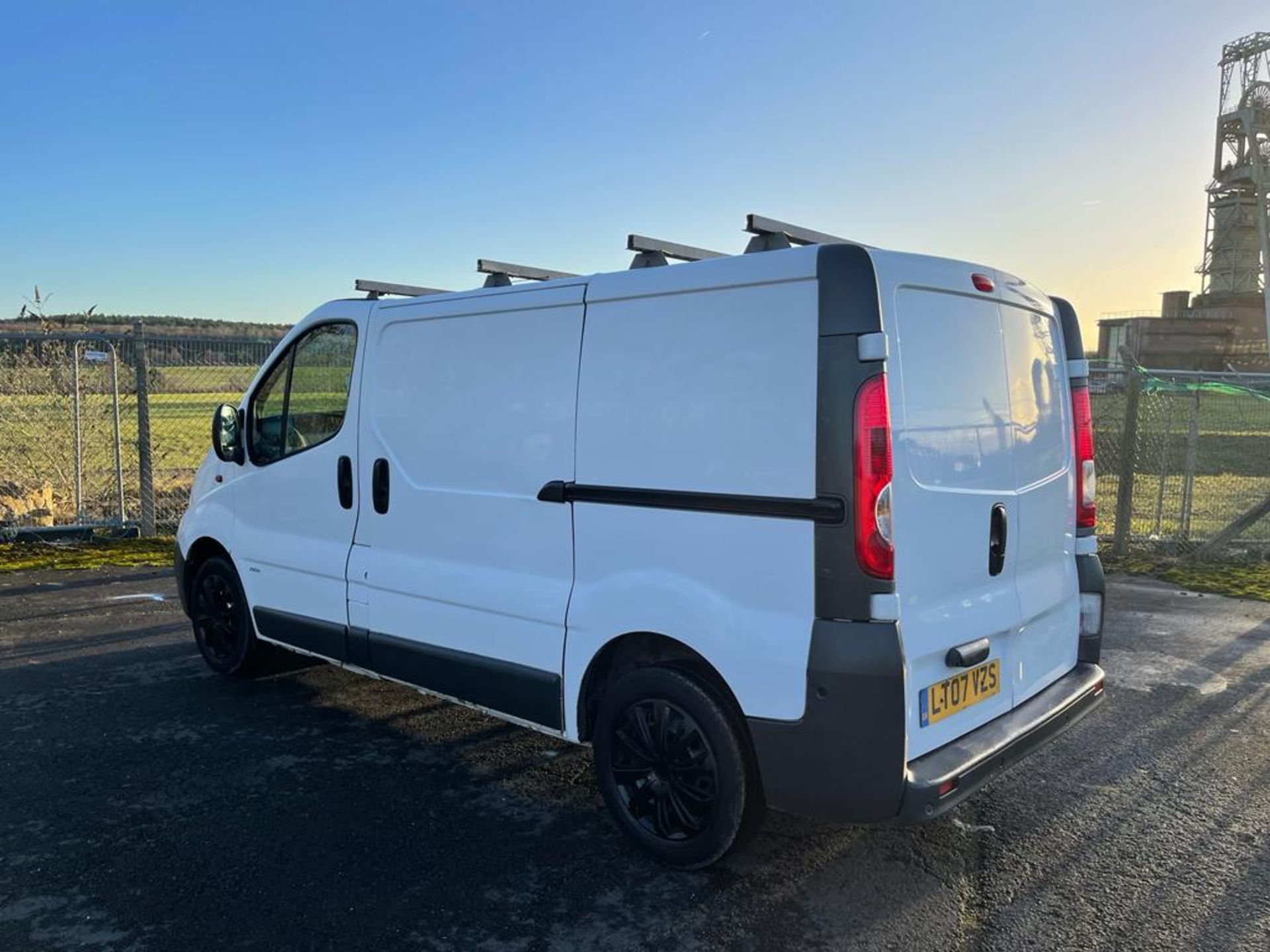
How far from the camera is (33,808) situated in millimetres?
3750

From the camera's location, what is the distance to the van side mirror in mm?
5078

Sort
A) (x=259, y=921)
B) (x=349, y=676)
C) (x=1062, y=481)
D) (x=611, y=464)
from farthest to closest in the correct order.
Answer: (x=349, y=676)
(x=1062, y=481)
(x=611, y=464)
(x=259, y=921)

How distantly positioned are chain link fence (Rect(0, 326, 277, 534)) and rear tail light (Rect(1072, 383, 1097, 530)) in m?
8.41

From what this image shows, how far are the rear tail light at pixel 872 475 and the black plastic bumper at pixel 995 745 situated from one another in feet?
2.21

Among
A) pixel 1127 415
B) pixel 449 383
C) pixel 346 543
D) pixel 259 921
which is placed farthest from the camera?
pixel 1127 415

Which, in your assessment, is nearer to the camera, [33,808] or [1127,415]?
[33,808]

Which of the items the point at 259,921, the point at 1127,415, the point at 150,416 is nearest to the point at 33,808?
the point at 259,921

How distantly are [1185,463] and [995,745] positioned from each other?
7.51 meters

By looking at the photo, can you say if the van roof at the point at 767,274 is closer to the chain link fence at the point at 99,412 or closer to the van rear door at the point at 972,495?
the van rear door at the point at 972,495

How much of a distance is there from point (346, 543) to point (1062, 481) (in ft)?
10.9

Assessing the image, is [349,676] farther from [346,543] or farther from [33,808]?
[33,808]

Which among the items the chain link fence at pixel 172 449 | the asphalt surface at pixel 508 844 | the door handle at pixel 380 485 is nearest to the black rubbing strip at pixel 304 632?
the asphalt surface at pixel 508 844

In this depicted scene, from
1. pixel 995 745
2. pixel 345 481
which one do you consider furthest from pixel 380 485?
pixel 995 745

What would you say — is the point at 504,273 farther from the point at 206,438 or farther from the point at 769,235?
the point at 206,438
